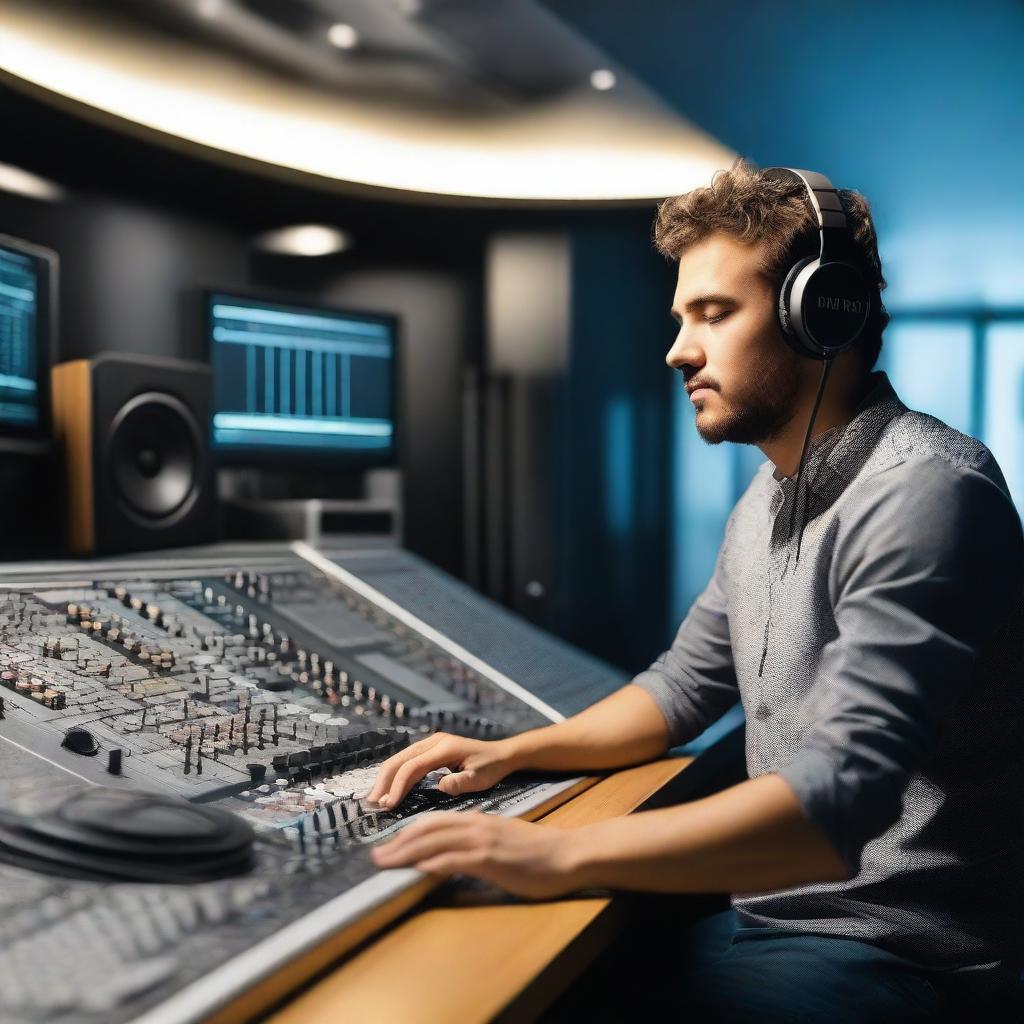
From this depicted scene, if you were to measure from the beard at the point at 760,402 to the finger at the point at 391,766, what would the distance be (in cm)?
45

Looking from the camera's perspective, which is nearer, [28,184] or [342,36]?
[28,184]

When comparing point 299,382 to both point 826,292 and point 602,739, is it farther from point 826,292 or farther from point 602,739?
point 826,292

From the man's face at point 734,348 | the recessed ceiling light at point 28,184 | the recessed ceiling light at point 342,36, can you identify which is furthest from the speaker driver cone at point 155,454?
the man's face at point 734,348

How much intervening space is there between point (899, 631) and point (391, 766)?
18.5 inches

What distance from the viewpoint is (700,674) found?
4.07 feet

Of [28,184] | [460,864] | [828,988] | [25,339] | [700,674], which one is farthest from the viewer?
[28,184]

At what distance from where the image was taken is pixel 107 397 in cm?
148

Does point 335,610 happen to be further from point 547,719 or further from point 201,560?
point 547,719

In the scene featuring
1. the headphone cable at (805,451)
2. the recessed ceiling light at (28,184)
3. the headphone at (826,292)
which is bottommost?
the headphone cable at (805,451)

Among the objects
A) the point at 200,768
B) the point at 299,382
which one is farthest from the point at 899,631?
the point at 299,382

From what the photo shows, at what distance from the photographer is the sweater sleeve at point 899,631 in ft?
2.51

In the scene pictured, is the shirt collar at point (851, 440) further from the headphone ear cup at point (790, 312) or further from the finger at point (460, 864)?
the finger at point (460, 864)

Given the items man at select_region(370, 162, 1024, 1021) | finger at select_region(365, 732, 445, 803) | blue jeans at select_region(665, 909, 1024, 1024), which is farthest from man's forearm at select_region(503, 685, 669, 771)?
blue jeans at select_region(665, 909, 1024, 1024)

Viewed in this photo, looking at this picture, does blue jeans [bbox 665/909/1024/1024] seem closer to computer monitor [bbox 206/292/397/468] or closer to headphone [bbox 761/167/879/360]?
headphone [bbox 761/167/879/360]
